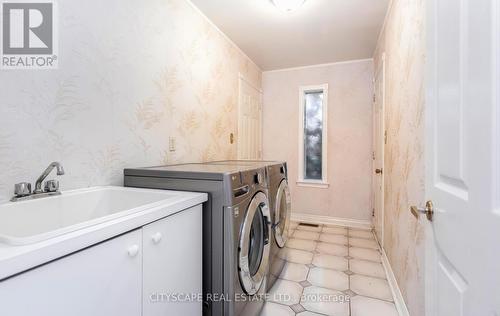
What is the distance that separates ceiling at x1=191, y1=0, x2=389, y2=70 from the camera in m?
2.17

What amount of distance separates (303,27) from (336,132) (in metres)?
1.58

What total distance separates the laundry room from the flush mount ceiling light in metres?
0.04

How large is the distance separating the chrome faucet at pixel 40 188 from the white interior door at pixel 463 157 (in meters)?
1.42

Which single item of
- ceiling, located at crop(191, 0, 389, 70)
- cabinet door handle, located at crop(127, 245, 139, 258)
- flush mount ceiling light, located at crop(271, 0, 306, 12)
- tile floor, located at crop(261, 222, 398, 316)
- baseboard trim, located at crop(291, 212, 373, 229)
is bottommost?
tile floor, located at crop(261, 222, 398, 316)

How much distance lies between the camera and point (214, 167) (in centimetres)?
174

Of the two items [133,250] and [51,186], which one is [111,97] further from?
[133,250]

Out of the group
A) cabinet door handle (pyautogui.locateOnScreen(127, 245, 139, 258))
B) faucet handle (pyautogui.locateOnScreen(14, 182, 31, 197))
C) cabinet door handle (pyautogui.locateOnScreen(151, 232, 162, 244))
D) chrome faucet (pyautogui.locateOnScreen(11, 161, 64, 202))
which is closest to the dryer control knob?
cabinet door handle (pyautogui.locateOnScreen(151, 232, 162, 244))

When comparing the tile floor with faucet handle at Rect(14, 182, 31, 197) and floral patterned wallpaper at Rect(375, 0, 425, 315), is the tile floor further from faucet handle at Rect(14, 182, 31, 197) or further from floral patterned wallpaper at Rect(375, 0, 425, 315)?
faucet handle at Rect(14, 182, 31, 197)

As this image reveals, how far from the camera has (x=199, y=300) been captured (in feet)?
4.06

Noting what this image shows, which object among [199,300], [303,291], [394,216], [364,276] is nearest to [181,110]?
[199,300]

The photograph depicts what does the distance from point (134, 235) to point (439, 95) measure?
112cm

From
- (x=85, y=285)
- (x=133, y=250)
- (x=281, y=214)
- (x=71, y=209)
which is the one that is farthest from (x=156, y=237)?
(x=281, y=214)

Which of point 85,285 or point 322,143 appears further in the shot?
point 322,143

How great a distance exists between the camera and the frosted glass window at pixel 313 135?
3.73 m
